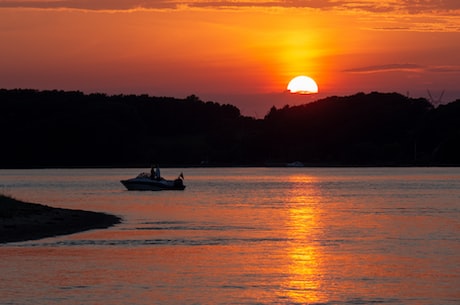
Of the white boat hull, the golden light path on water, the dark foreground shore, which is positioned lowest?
the golden light path on water

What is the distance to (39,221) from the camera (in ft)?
161

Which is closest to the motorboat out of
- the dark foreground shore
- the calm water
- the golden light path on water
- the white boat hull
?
the white boat hull

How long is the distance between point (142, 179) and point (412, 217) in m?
40.9

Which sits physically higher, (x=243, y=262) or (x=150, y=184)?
(x=150, y=184)

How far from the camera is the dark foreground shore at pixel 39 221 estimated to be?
44031mm

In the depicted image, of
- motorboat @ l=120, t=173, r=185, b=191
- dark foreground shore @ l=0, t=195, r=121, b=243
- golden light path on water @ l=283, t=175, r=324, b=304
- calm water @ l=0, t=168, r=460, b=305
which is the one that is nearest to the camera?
calm water @ l=0, t=168, r=460, b=305

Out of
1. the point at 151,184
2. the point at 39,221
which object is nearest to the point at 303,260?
the point at 39,221

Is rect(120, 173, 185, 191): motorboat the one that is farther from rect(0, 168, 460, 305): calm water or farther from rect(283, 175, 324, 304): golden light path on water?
rect(0, 168, 460, 305): calm water

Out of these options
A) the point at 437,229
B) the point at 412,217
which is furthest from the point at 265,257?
the point at 412,217

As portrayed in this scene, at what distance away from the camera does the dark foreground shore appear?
4403 centimetres

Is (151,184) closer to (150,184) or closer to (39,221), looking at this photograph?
(150,184)

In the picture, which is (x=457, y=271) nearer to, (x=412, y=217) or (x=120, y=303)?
(x=120, y=303)

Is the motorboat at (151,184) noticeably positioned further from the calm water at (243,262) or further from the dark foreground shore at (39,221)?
the dark foreground shore at (39,221)

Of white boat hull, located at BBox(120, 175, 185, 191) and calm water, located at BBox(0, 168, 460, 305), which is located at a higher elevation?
white boat hull, located at BBox(120, 175, 185, 191)
